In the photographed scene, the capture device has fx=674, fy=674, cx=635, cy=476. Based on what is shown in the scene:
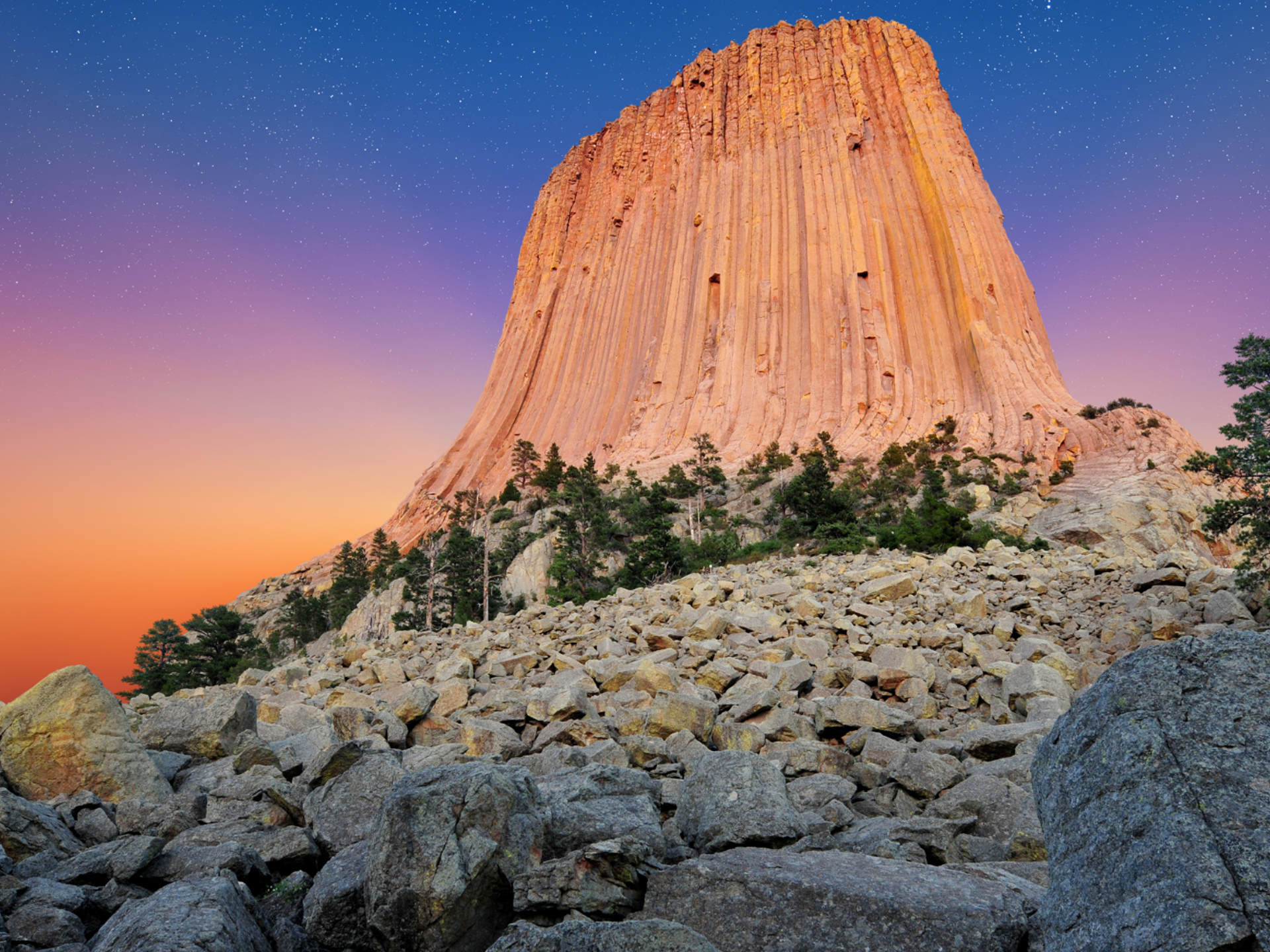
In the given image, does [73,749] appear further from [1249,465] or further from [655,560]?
[655,560]

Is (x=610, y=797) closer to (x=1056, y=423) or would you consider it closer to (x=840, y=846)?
(x=840, y=846)

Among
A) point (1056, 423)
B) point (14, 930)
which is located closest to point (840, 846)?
point (14, 930)

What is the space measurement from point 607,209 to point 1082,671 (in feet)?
300

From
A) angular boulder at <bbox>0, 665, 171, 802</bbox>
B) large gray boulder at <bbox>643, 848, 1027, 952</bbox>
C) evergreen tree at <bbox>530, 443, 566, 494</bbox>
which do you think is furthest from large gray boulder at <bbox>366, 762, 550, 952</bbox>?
evergreen tree at <bbox>530, 443, 566, 494</bbox>

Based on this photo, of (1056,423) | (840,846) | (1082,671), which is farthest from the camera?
(1056,423)

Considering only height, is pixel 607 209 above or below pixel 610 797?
above

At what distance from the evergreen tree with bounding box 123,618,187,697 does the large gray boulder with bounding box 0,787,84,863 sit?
41326mm

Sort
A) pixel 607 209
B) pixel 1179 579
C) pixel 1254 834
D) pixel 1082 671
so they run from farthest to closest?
pixel 607 209
pixel 1179 579
pixel 1082 671
pixel 1254 834

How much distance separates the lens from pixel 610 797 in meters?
4.20

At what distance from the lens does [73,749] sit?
589 cm

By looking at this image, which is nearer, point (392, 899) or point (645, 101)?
point (392, 899)

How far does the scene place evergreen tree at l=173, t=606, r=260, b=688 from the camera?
3950 cm

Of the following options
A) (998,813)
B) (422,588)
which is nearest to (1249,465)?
(998,813)

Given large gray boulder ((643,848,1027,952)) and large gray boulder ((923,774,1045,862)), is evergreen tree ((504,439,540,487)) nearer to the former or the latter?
large gray boulder ((923,774,1045,862))
